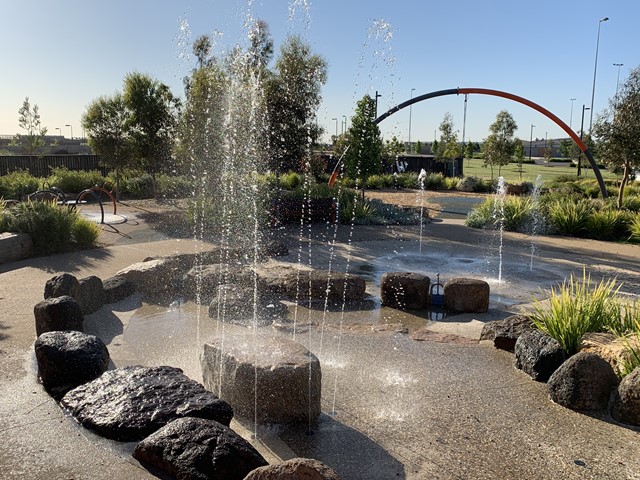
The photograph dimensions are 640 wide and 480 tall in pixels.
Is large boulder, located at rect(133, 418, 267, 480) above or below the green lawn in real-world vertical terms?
below

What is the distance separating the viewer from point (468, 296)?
751cm

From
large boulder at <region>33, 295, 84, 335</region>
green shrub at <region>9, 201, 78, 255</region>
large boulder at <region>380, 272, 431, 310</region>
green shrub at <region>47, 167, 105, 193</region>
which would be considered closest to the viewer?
large boulder at <region>33, 295, 84, 335</region>

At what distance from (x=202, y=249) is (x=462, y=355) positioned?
20.9 ft

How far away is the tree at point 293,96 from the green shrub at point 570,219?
8.85 meters

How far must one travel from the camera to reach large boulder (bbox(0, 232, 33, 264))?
31.2 ft

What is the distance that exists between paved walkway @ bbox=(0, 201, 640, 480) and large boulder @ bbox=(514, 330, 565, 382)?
0.39ft

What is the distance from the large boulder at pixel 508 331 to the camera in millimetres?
5996

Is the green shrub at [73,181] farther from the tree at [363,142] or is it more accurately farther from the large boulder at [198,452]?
the large boulder at [198,452]

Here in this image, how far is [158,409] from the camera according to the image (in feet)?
13.3

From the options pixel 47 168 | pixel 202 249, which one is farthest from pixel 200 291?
pixel 47 168

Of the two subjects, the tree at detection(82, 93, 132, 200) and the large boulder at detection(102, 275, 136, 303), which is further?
the tree at detection(82, 93, 132, 200)

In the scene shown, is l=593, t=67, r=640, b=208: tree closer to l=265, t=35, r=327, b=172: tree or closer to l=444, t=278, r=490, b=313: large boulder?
l=265, t=35, r=327, b=172: tree

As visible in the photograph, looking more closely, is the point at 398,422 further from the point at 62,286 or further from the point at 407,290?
the point at 62,286

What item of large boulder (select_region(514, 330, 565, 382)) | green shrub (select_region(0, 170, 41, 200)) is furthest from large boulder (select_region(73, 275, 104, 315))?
green shrub (select_region(0, 170, 41, 200))
